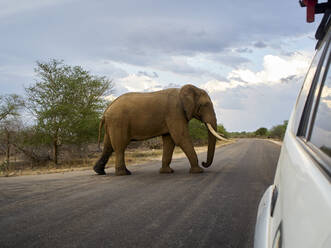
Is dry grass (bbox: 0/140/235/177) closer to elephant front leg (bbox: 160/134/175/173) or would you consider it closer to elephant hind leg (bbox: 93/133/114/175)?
elephant hind leg (bbox: 93/133/114/175)

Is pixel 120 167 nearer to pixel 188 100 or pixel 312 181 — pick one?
pixel 188 100

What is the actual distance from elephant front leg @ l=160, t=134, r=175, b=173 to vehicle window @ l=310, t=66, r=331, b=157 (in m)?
8.78

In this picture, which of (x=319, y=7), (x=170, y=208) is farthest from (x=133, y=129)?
(x=319, y=7)

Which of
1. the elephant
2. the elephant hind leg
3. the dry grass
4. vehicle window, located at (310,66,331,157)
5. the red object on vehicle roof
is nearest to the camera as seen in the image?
vehicle window, located at (310,66,331,157)

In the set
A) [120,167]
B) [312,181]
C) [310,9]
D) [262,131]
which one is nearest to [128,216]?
[310,9]

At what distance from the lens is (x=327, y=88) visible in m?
1.29

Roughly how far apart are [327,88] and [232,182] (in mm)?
6458

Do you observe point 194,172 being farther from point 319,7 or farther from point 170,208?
point 319,7

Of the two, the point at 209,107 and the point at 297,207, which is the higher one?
the point at 209,107

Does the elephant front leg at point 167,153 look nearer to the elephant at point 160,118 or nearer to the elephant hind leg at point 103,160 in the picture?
the elephant at point 160,118

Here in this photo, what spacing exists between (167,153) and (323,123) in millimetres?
9221

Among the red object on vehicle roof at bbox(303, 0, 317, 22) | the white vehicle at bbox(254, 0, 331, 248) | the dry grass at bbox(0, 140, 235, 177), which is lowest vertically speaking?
the dry grass at bbox(0, 140, 235, 177)

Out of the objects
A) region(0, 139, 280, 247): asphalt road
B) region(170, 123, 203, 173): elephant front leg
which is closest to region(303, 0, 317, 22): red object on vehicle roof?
region(0, 139, 280, 247): asphalt road

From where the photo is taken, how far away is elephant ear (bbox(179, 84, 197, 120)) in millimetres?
10000
